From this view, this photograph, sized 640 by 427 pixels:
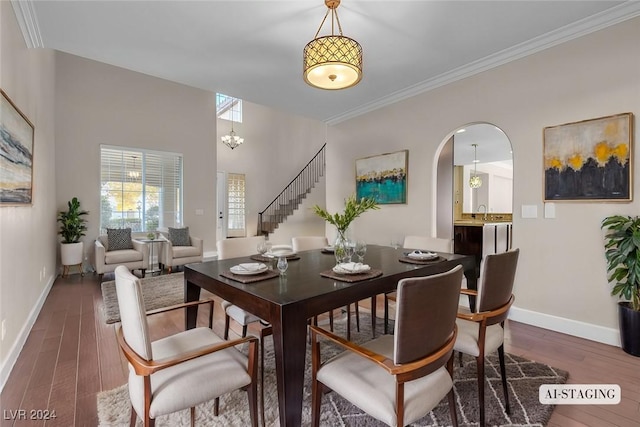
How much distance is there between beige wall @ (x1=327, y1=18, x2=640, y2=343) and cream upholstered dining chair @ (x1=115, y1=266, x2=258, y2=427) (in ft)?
10.0

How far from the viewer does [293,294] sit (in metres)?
1.46

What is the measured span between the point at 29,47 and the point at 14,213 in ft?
5.59

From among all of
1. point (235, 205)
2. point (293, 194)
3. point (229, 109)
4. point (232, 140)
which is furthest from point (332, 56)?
point (293, 194)

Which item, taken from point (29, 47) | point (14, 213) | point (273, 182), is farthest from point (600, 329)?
point (273, 182)

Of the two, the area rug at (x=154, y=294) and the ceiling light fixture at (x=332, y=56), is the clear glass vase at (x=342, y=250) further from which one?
the area rug at (x=154, y=294)

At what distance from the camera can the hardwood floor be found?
1.74 m

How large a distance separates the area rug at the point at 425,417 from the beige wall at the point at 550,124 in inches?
40.8

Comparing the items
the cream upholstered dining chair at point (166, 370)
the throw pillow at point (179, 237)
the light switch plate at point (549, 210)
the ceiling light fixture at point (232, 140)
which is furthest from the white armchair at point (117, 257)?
the light switch plate at point (549, 210)

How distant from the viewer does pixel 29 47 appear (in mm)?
2850

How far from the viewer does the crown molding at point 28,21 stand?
7.77 ft

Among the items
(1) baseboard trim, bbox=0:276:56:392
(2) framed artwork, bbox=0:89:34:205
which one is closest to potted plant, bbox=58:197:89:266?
(1) baseboard trim, bbox=0:276:56:392

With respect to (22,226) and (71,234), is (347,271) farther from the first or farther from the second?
(71,234)

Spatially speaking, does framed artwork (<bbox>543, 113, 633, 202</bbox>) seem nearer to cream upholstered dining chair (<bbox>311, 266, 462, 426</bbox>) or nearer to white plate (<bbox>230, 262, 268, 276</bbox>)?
cream upholstered dining chair (<bbox>311, 266, 462, 426</bbox>)

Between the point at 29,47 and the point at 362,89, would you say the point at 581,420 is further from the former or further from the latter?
the point at 29,47
